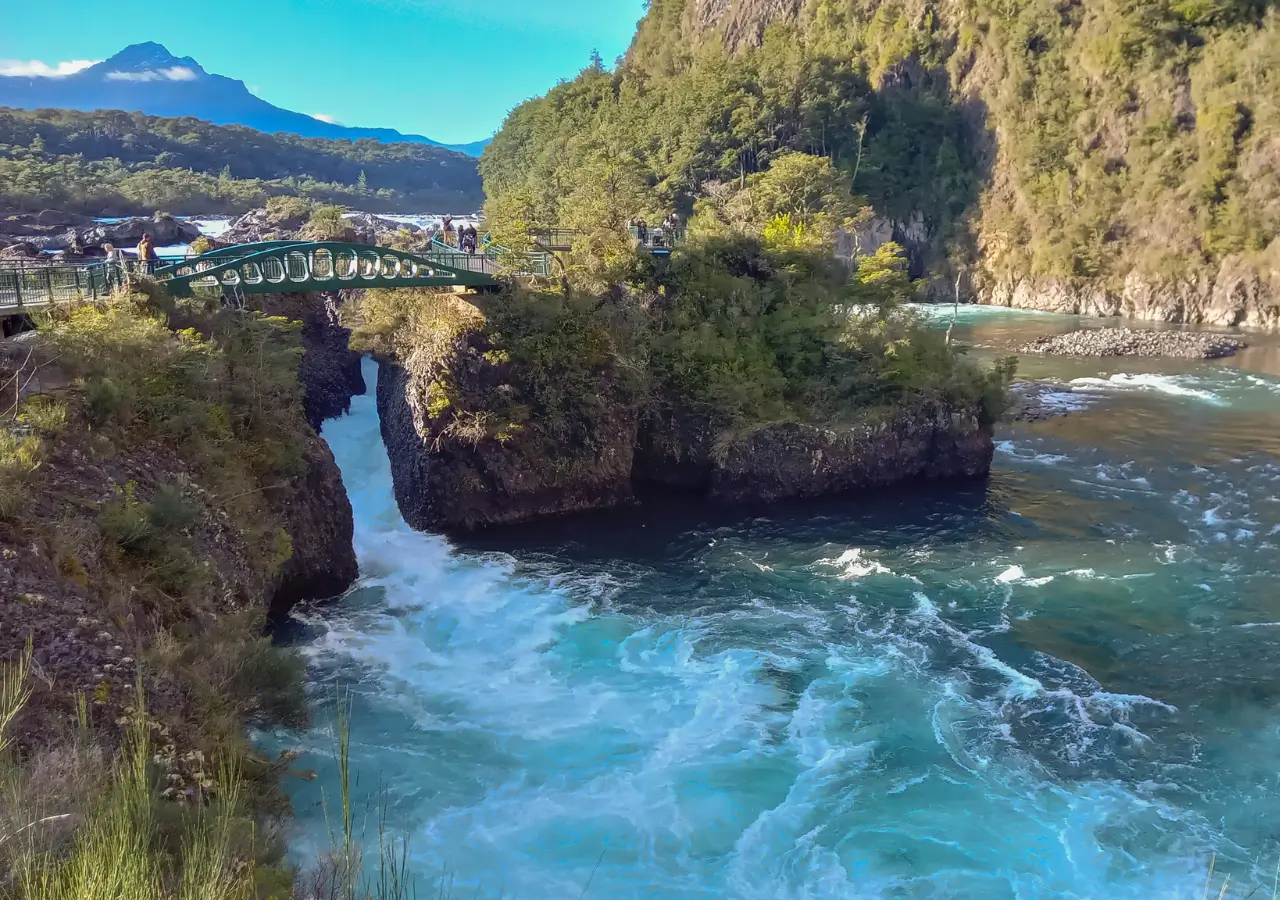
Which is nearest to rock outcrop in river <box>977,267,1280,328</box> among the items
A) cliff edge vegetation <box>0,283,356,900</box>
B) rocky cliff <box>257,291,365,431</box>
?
rocky cliff <box>257,291,365,431</box>

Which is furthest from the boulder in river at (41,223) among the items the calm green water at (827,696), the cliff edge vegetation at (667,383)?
the calm green water at (827,696)

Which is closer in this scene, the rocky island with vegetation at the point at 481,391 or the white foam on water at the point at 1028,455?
the rocky island with vegetation at the point at 481,391

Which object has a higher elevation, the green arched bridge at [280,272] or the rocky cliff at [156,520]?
the green arched bridge at [280,272]

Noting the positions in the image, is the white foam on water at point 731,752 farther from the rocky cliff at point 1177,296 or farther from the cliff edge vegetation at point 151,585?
the rocky cliff at point 1177,296

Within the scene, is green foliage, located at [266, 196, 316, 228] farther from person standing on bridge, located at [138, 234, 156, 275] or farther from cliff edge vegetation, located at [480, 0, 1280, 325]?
person standing on bridge, located at [138, 234, 156, 275]

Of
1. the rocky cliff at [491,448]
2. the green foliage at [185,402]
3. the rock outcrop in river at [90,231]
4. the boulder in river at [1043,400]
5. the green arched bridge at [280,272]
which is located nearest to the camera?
the green foliage at [185,402]

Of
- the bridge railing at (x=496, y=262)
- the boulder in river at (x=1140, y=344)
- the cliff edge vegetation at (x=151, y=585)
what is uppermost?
the bridge railing at (x=496, y=262)

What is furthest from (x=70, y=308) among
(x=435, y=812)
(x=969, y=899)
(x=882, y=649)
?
(x=969, y=899)
